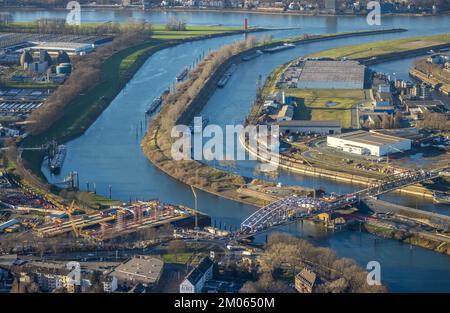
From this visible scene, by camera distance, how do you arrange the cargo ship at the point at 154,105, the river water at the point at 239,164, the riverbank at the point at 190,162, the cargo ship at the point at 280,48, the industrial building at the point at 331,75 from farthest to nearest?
the cargo ship at the point at 280,48, the industrial building at the point at 331,75, the cargo ship at the point at 154,105, the riverbank at the point at 190,162, the river water at the point at 239,164

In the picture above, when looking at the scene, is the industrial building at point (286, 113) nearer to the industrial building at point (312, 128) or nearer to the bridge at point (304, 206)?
the industrial building at point (312, 128)

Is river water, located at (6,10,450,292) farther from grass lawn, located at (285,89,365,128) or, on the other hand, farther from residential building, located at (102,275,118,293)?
residential building, located at (102,275,118,293)

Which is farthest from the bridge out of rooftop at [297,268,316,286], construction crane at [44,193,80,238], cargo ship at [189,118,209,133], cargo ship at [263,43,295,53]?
cargo ship at [263,43,295,53]

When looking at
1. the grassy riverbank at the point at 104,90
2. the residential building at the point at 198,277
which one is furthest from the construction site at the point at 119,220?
the grassy riverbank at the point at 104,90

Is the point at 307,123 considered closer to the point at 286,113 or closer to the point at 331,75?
the point at 286,113
